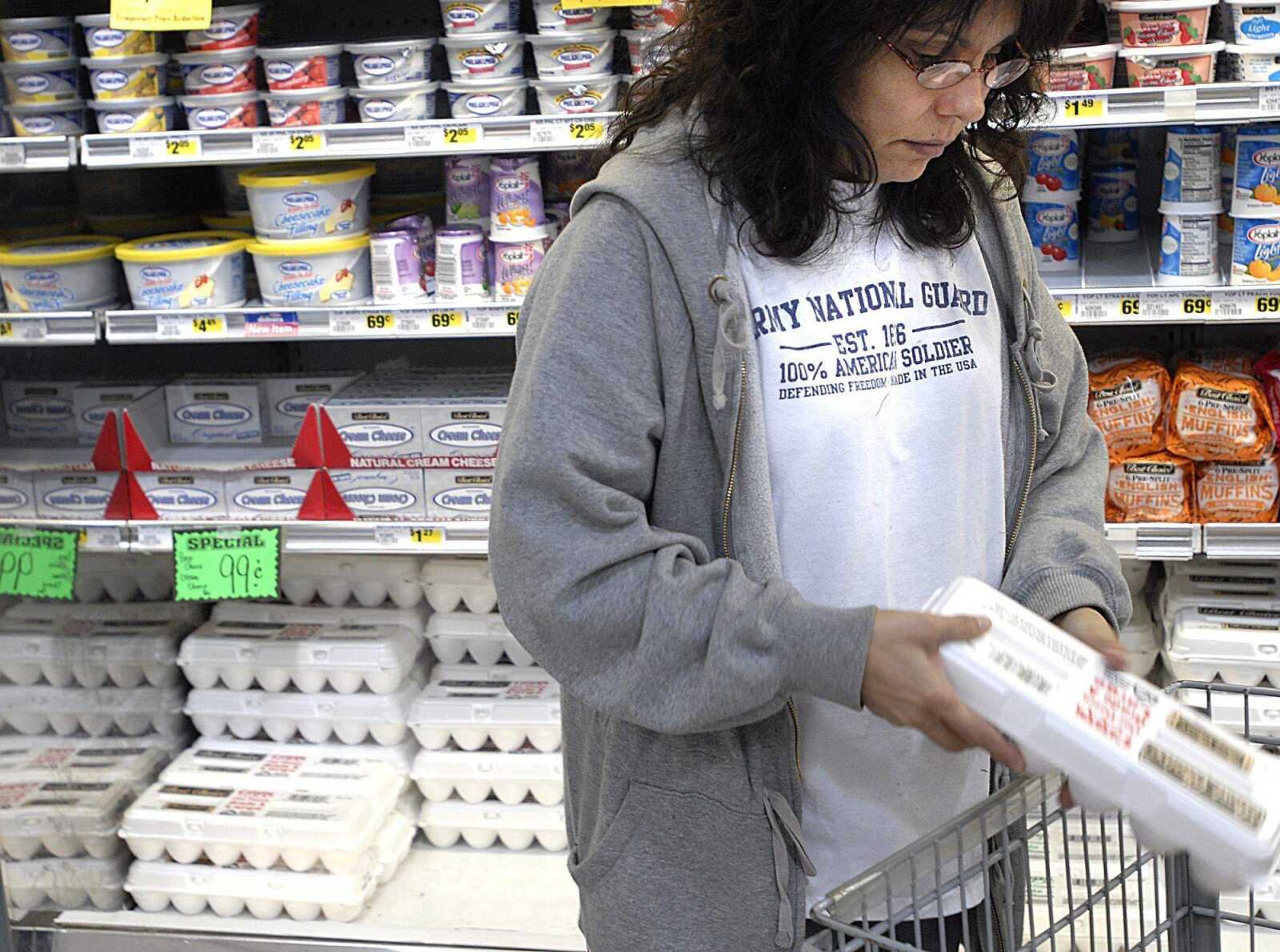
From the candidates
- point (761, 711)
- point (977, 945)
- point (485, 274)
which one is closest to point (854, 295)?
point (761, 711)

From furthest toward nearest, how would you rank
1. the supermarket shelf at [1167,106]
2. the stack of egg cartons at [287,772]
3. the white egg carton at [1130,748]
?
the stack of egg cartons at [287,772] → the supermarket shelf at [1167,106] → the white egg carton at [1130,748]

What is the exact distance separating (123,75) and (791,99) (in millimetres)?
1626

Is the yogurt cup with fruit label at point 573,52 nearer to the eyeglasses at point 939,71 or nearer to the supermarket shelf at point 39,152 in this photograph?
the supermarket shelf at point 39,152

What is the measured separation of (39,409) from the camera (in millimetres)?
2678

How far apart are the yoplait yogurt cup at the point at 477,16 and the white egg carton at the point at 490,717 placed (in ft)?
3.90

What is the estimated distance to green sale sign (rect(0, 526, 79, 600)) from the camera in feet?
8.29

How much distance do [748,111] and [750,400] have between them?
224mm

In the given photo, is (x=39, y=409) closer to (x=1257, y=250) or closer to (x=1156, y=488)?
(x=1156, y=488)

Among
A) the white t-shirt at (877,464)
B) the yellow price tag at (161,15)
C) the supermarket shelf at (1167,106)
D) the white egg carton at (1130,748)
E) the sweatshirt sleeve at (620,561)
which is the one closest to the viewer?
the white egg carton at (1130,748)

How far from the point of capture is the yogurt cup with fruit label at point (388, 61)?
2.27 m

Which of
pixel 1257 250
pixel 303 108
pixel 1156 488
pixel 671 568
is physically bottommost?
pixel 1156 488

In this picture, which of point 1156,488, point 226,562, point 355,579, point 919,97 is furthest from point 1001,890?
point 355,579


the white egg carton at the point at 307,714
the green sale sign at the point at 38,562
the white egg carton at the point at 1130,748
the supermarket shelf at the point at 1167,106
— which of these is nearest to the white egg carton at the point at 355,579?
the white egg carton at the point at 307,714

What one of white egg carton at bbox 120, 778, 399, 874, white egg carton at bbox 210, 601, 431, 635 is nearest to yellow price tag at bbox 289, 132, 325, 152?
white egg carton at bbox 210, 601, 431, 635
